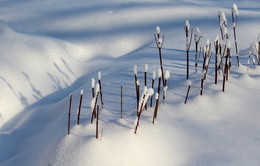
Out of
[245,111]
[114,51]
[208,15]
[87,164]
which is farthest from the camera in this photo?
[208,15]

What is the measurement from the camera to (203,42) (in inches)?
116

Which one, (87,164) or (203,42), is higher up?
(203,42)

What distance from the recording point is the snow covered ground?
149 cm

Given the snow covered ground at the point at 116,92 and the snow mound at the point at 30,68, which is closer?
the snow covered ground at the point at 116,92

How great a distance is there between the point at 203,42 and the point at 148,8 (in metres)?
1.10

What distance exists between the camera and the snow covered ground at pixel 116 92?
4.89ft

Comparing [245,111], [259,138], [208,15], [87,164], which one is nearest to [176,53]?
[208,15]

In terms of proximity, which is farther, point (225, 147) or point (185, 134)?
point (185, 134)

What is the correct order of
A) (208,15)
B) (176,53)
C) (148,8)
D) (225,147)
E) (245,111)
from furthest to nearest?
(148,8), (208,15), (176,53), (245,111), (225,147)

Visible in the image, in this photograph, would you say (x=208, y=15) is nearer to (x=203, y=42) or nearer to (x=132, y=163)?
(x=203, y=42)

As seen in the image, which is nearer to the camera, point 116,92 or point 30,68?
point 116,92

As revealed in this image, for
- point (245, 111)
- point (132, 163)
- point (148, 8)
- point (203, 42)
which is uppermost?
point (148, 8)

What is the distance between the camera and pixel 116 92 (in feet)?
6.87

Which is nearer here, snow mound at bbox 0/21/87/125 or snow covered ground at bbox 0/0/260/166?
snow covered ground at bbox 0/0/260/166
